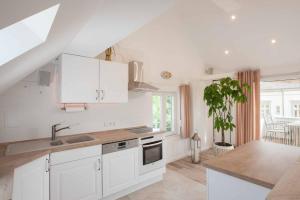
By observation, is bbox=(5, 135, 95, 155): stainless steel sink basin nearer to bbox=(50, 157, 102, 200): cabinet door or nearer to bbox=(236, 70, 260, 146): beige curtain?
bbox=(50, 157, 102, 200): cabinet door

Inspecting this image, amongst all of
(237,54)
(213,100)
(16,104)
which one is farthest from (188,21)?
(16,104)

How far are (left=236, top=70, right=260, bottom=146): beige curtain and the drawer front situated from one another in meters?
3.98

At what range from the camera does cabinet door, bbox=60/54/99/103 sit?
236 cm

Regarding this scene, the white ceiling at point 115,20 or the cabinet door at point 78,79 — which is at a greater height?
the white ceiling at point 115,20

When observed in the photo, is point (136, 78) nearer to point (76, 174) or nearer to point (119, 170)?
point (119, 170)

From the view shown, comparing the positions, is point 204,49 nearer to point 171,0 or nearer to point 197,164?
point 197,164

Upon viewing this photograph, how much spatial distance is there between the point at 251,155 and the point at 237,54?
3.56 metres

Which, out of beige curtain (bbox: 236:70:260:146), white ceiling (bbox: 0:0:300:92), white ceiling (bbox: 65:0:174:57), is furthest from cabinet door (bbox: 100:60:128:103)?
beige curtain (bbox: 236:70:260:146)

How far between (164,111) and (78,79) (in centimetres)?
236

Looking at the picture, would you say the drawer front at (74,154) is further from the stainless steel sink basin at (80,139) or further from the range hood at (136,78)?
the range hood at (136,78)

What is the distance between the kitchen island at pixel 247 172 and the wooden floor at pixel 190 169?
1720 millimetres

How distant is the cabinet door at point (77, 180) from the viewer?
199 cm

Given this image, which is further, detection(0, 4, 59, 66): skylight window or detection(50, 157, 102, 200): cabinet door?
detection(50, 157, 102, 200): cabinet door

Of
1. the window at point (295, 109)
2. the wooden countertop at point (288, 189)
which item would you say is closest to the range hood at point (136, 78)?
the wooden countertop at point (288, 189)
